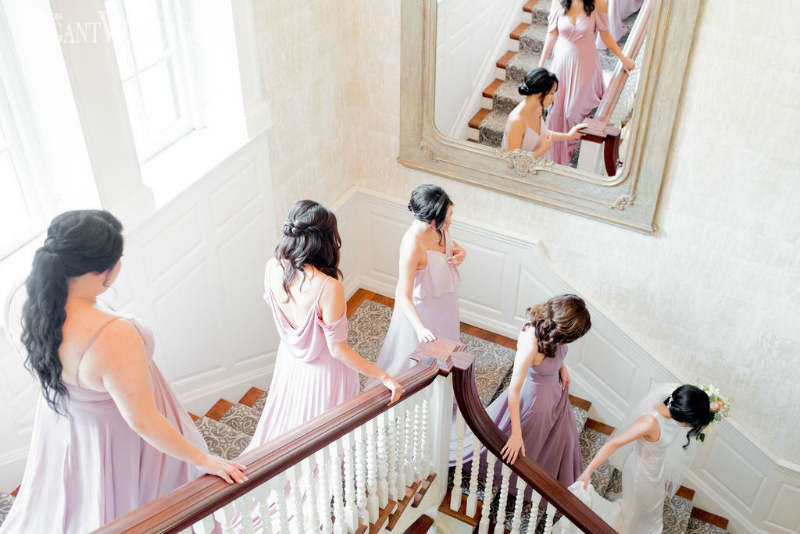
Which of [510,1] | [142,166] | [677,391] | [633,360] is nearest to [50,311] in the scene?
[142,166]

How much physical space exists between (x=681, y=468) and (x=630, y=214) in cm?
164

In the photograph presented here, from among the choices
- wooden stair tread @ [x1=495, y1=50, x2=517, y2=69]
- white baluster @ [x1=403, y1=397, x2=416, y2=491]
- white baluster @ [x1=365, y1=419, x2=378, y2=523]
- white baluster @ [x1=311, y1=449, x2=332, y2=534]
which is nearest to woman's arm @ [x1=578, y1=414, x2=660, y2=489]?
white baluster @ [x1=403, y1=397, x2=416, y2=491]

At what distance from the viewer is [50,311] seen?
2.52 m

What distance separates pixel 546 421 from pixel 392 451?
1.17 m

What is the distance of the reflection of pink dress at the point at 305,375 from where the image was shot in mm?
3461

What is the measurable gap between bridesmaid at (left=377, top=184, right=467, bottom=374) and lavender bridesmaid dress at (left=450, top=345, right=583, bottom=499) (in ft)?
1.90

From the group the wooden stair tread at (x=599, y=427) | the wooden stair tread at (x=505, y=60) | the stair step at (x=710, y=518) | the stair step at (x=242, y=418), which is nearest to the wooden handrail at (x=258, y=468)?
the stair step at (x=242, y=418)

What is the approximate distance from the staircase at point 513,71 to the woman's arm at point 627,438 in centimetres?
214

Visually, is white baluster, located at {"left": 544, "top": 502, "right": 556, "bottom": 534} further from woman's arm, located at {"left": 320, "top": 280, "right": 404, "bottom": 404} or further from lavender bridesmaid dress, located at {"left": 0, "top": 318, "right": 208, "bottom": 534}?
lavender bridesmaid dress, located at {"left": 0, "top": 318, "right": 208, "bottom": 534}

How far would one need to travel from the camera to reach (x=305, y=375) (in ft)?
12.1

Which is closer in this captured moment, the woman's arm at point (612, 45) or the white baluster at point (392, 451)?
the white baluster at point (392, 451)

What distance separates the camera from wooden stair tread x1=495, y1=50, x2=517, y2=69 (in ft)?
16.8

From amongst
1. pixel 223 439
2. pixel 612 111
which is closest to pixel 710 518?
pixel 612 111

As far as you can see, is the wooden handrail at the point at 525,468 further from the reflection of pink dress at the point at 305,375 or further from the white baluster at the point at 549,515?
the reflection of pink dress at the point at 305,375
